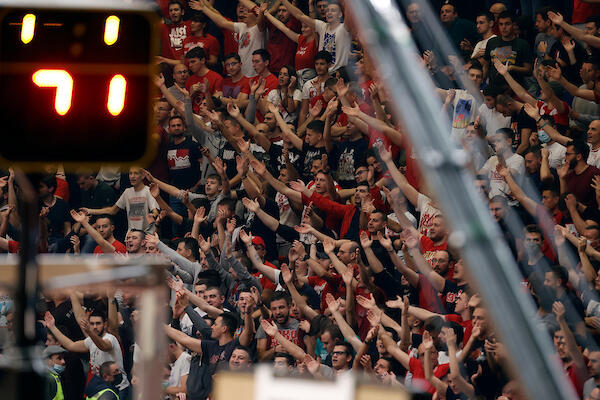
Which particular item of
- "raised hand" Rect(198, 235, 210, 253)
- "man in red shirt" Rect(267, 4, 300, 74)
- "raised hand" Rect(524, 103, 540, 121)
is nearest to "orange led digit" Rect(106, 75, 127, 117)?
"raised hand" Rect(524, 103, 540, 121)

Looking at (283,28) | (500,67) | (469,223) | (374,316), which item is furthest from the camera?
(283,28)

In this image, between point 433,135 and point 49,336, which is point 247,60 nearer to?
point 49,336

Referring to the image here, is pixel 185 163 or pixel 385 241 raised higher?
pixel 185 163

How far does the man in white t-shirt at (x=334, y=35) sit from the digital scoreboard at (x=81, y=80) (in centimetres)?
819

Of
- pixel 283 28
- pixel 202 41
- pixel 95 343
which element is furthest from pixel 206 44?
pixel 95 343

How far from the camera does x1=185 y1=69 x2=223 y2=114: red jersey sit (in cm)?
1127

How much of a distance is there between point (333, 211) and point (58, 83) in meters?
6.86

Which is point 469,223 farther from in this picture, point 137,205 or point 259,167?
point 137,205

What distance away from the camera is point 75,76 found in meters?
1.97

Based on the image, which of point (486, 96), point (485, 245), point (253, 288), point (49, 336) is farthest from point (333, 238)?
point (485, 245)

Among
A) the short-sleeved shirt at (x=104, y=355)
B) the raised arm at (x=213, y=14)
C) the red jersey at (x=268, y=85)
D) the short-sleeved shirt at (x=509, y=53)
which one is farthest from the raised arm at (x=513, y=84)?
the raised arm at (x=213, y=14)

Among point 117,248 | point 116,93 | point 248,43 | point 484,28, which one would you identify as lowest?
point 116,93

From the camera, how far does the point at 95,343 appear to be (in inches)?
345

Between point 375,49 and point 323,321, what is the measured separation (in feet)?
20.6
